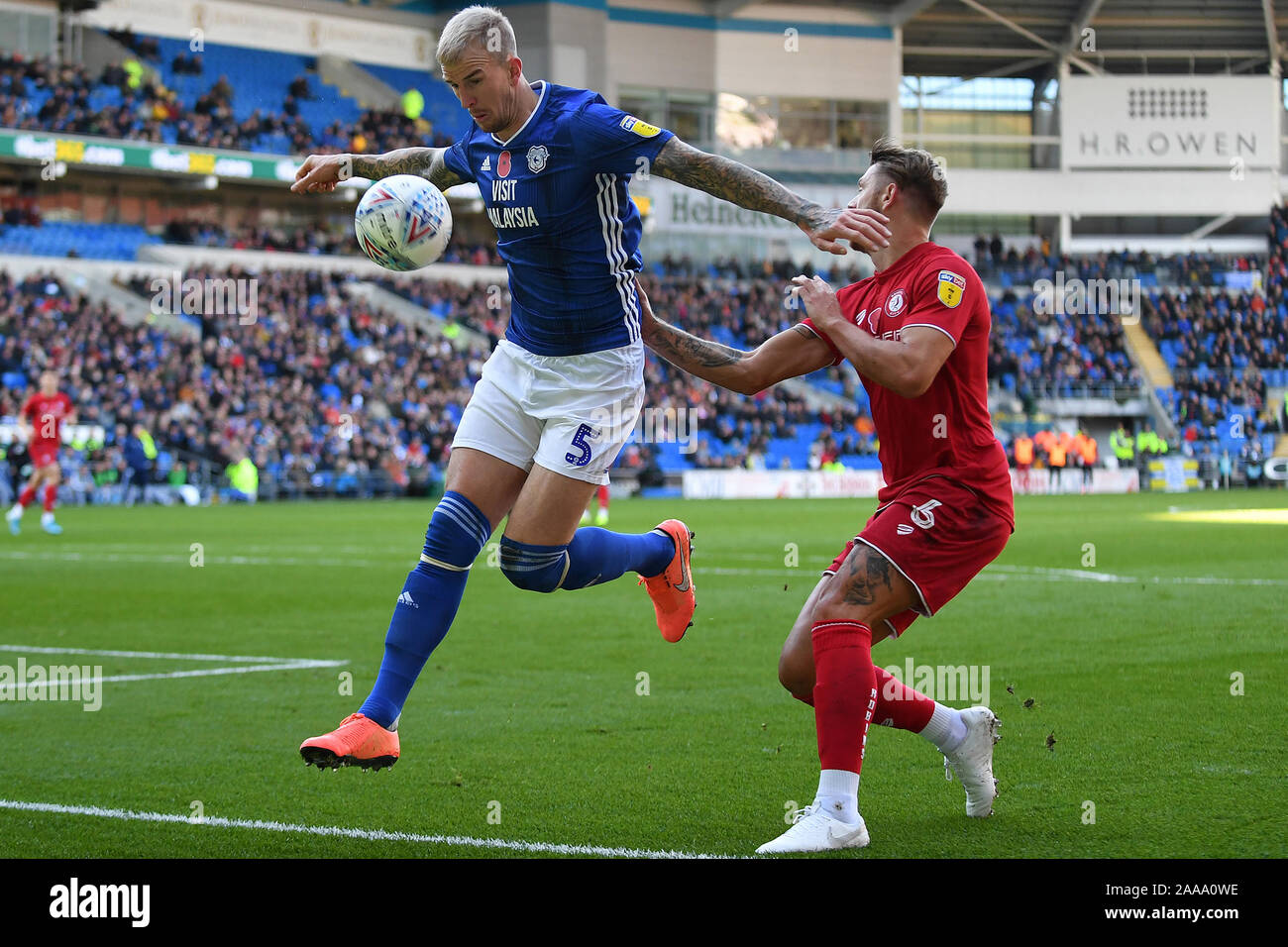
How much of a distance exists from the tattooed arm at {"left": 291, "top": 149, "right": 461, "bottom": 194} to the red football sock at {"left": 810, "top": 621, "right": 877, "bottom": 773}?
2.52 meters

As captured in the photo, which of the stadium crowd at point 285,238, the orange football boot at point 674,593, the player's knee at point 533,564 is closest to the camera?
the player's knee at point 533,564

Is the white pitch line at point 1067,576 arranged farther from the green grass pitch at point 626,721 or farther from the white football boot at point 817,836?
the white football boot at point 817,836

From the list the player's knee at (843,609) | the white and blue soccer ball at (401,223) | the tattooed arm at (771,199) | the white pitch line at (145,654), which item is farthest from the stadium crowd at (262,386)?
the player's knee at (843,609)

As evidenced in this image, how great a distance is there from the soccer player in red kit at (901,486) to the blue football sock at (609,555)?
3.74 ft

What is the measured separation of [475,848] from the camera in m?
4.65

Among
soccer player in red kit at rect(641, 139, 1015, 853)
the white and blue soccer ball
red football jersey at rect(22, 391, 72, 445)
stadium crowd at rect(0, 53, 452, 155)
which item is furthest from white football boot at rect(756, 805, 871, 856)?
stadium crowd at rect(0, 53, 452, 155)

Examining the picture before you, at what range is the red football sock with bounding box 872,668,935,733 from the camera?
5.27 m

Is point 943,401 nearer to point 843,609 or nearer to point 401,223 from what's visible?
point 843,609

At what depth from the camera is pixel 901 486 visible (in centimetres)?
516

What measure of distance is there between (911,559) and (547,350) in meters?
1.76

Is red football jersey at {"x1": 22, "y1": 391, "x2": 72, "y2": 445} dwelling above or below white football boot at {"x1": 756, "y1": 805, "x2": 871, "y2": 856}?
above

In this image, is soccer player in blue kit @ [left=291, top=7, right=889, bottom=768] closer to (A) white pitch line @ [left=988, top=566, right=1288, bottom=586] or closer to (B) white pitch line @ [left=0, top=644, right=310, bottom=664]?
(B) white pitch line @ [left=0, top=644, right=310, bottom=664]

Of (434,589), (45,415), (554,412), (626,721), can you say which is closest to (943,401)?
(554,412)

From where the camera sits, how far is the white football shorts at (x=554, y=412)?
19.0ft
